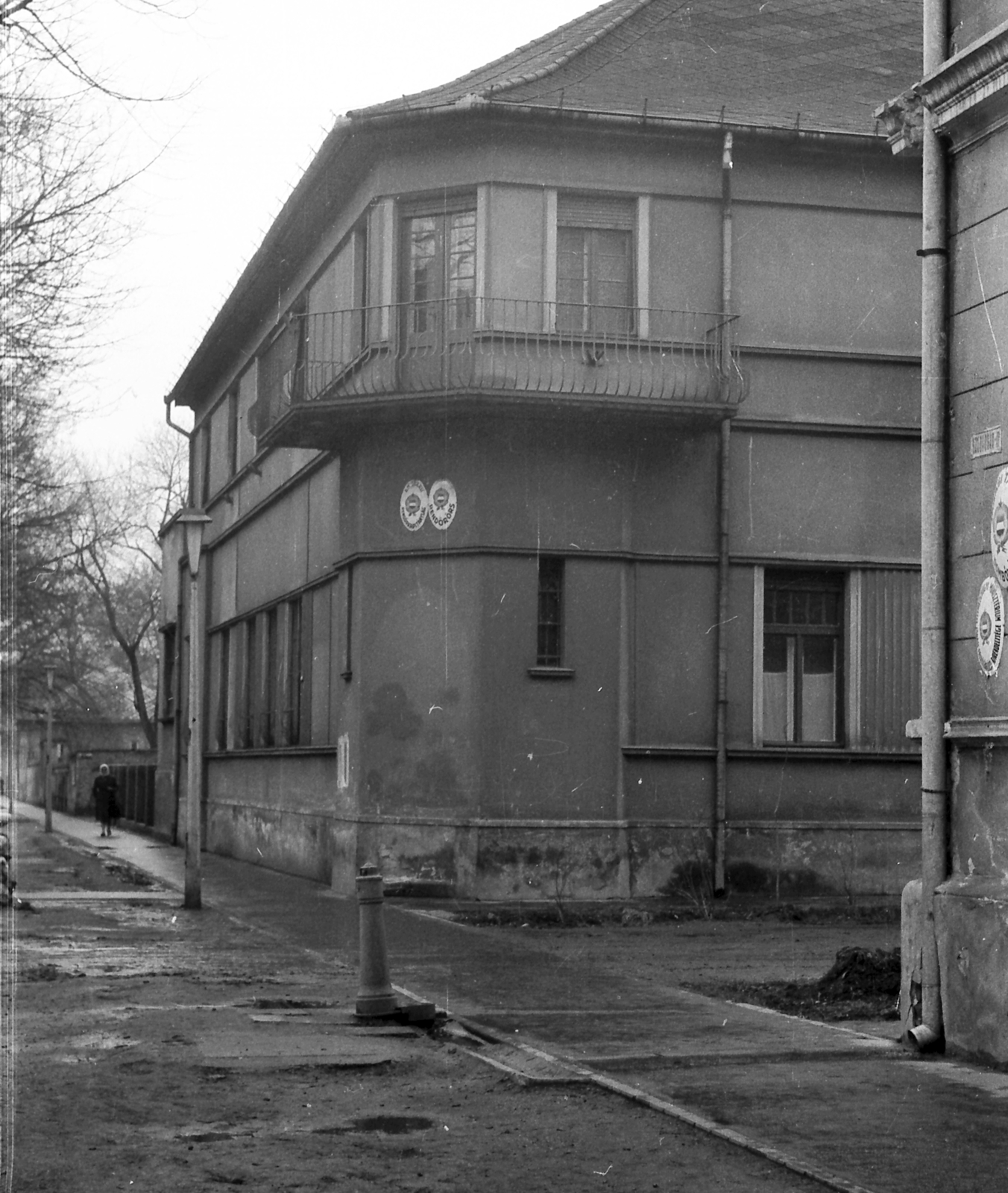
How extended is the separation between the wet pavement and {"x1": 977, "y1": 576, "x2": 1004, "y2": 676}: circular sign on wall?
6.88 ft

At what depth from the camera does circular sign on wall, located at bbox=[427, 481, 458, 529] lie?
21594mm

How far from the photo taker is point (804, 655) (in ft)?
73.6

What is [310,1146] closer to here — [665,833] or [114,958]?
[114,958]

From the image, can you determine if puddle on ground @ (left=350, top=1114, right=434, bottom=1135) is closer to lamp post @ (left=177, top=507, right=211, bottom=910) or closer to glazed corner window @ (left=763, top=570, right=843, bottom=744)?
lamp post @ (left=177, top=507, right=211, bottom=910)

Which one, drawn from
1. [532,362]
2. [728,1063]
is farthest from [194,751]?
[728,1063]

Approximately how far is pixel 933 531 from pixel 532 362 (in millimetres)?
10901

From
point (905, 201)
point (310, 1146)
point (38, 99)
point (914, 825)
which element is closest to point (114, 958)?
point (38, 99)

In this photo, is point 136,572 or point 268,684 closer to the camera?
point 268,684

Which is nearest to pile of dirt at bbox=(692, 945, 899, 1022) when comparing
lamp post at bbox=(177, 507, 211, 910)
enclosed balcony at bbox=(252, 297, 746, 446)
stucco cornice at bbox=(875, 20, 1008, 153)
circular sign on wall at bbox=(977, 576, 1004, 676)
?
circular sign on wall at bbox=(977, 576, 1004, 676)

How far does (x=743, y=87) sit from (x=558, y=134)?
286 centimetres

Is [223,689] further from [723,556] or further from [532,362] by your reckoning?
[532,362]

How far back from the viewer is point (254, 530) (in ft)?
104

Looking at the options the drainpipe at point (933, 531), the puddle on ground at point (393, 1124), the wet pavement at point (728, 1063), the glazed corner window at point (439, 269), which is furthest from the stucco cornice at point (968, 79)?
the glazed corner window at point (439, 269)

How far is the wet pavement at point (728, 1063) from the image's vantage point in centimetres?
721
